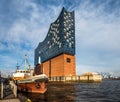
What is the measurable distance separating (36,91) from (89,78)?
8582 centimetres

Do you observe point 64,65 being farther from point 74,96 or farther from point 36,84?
point 74,96

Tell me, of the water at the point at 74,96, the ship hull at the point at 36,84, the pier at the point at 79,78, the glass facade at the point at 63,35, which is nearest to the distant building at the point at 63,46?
the glass facade at the point at 63,35

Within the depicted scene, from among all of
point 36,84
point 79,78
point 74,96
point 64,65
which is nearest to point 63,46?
point 64,65

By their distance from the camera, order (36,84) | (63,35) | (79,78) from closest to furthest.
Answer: (36,84) → (63,35) → (79,78)

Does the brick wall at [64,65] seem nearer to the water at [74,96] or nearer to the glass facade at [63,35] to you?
the glass facade at [63,35]

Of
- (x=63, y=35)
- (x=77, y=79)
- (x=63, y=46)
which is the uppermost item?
(x=63, y=35)

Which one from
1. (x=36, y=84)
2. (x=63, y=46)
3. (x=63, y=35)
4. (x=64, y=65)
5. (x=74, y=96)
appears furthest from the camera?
(x=63, y=35)

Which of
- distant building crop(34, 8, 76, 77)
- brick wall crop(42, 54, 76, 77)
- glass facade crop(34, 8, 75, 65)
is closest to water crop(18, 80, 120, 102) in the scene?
brick wall crop(42, 54, 76, 77)

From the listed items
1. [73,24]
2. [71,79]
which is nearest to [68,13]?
[73,24]

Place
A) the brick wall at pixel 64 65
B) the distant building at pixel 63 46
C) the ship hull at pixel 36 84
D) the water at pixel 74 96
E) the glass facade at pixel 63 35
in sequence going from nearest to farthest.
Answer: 1. the water at pixel 74 96
2. the ship hull at pixel 36 84
3. the brick wall at pixel 64 65
4. the distant building at pixel 63 46
5. the glass facade at pixel 63 35

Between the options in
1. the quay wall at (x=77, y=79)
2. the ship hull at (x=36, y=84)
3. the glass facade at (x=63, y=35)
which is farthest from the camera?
the glass facade at (x=63, y=35)

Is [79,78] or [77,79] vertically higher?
[79,78]

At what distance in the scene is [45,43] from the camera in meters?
154

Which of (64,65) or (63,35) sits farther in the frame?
(63,35)
